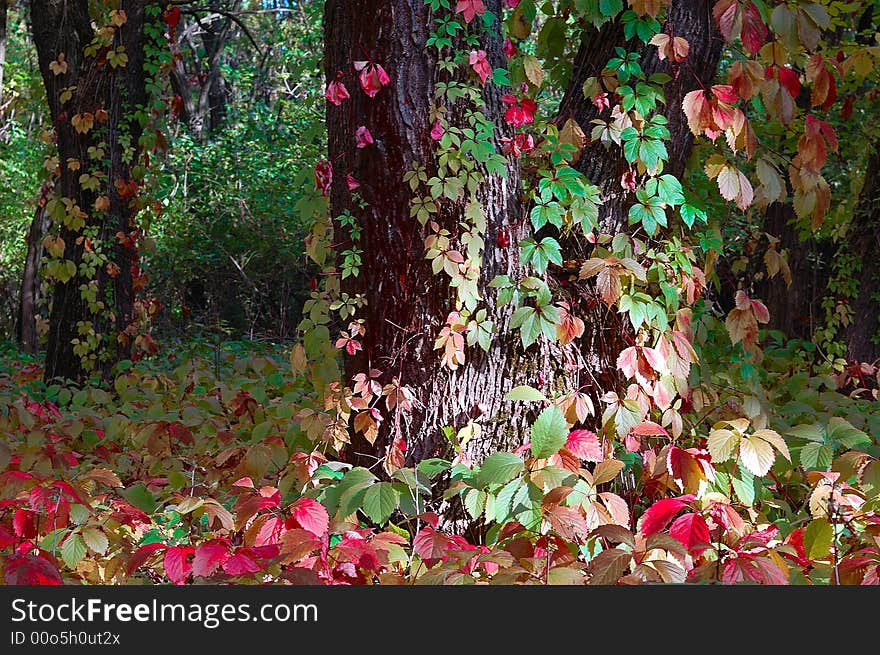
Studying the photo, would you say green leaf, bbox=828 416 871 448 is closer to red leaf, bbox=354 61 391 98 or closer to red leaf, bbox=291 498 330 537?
red leaf, bbox=291 498 330 537

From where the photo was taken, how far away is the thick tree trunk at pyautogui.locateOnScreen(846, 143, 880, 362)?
290 inches

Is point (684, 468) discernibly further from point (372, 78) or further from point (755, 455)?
point (372, 78)

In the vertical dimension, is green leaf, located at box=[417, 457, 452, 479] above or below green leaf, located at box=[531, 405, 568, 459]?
below

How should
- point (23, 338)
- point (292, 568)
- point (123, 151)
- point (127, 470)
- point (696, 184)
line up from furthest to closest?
point (23, 338)
point (123, 151)
point (127, 470)
point (696, 184)
point (292, 568)

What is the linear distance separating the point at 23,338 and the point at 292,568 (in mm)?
11541

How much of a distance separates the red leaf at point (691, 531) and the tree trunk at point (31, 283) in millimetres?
9534

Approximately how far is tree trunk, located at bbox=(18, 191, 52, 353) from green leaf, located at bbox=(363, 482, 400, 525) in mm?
9053

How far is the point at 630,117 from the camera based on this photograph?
3027 mm

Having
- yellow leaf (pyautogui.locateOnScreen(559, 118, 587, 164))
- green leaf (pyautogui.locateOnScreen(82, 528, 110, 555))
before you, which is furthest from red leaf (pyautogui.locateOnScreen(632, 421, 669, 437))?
green leaf (pyautogui.locateOnScreen(82, 528, 110, 555))

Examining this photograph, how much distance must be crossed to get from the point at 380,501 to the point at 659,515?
760 millimetres

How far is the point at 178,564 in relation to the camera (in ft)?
7.46

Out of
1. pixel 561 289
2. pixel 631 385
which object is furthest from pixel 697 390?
pixel 561 289

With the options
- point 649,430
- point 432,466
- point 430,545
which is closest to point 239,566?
point 430,545

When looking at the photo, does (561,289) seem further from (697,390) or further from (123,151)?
(123,151)
